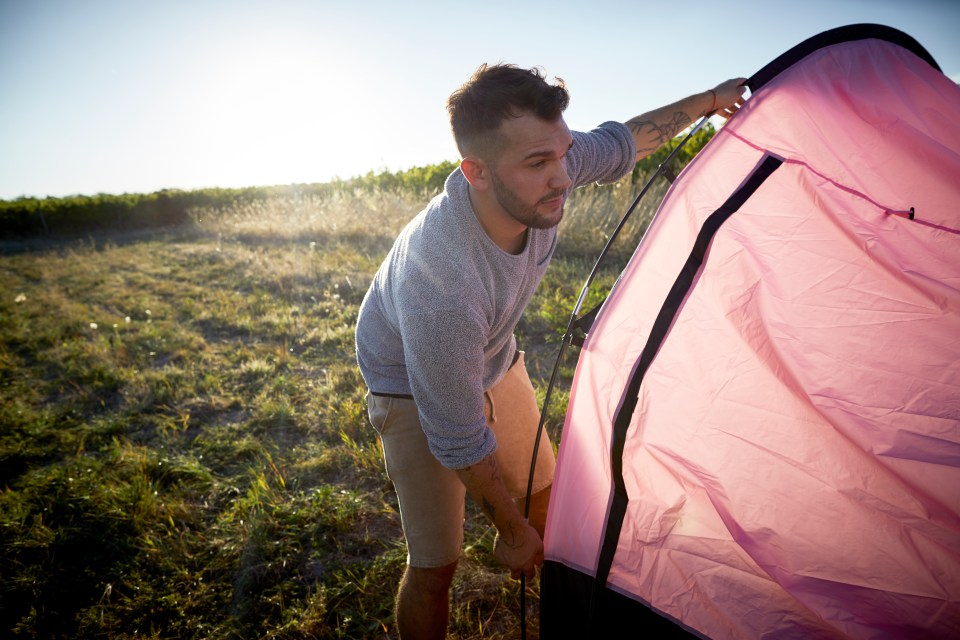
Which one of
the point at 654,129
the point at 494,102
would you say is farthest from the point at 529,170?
the point at 654,129

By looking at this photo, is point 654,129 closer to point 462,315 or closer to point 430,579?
point 462,315

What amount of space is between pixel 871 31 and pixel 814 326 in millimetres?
914

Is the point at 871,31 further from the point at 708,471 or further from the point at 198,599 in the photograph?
the point at 198,599

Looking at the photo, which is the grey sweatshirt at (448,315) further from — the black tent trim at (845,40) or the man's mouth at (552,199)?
the black tent trim at (845,40)

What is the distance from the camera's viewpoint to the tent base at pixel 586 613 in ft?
4.94

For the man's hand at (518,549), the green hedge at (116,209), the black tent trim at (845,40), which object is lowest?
the man's hand at (518,549)

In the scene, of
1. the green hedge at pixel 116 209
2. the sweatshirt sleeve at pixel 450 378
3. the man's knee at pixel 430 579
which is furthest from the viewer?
the green hedge at pixel 116 209

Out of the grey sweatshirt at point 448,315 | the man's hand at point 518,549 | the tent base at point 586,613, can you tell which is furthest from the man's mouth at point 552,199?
the tent base at point 586,613

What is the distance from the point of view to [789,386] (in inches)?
60.6

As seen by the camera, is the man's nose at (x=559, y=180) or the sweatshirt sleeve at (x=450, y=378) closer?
the sweatshirt sleeve at (x=450, y=378)

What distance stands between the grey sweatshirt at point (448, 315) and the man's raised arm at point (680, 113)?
2.46 ft

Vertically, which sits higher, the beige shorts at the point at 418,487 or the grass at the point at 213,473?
the beige shorts at the point at 418,487

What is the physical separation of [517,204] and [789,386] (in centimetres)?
107

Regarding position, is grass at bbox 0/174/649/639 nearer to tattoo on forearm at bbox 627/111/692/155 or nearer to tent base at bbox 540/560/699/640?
tent base at bbox 540/560/699/640
